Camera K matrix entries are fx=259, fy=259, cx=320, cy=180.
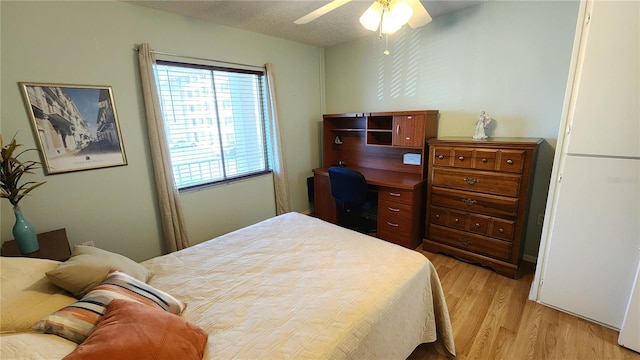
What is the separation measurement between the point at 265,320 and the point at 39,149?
2.14 metres

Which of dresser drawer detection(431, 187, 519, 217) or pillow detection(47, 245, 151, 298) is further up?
pillow detection(47, 245, 151, 298)

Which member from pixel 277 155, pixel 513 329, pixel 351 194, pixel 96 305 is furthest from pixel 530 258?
pixel 96 305

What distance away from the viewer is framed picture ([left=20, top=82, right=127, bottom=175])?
188cm

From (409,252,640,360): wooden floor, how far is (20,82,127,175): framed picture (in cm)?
278

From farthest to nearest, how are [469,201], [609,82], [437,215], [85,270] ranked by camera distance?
1. [437,215]
2. [469,201]
3. [609,82]
4. [85,270]

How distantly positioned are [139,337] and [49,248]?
4.89ft

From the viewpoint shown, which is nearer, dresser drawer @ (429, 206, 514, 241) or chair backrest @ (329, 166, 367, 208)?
dresser drawer @ (429, 206, 514, 241)

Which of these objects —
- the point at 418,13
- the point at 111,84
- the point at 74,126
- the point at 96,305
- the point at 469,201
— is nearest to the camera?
the point at 96,305

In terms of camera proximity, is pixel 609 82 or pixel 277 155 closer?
pixel 609 82

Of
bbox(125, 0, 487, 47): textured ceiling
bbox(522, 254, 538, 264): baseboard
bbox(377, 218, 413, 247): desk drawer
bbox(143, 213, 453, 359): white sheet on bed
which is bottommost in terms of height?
bbox(522, 254, 538, 264): baseboard

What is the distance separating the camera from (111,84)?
2.14 meters

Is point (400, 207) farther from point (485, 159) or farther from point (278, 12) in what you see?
point (278, 12)

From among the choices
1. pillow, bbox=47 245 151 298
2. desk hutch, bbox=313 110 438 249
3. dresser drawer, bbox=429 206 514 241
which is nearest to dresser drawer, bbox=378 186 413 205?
desk hutch, bbox=313 110 438 249

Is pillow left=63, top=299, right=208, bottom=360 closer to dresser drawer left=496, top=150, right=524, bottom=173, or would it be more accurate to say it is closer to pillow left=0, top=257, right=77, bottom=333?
pillow left=0, top=257, right=77, bottom=333
